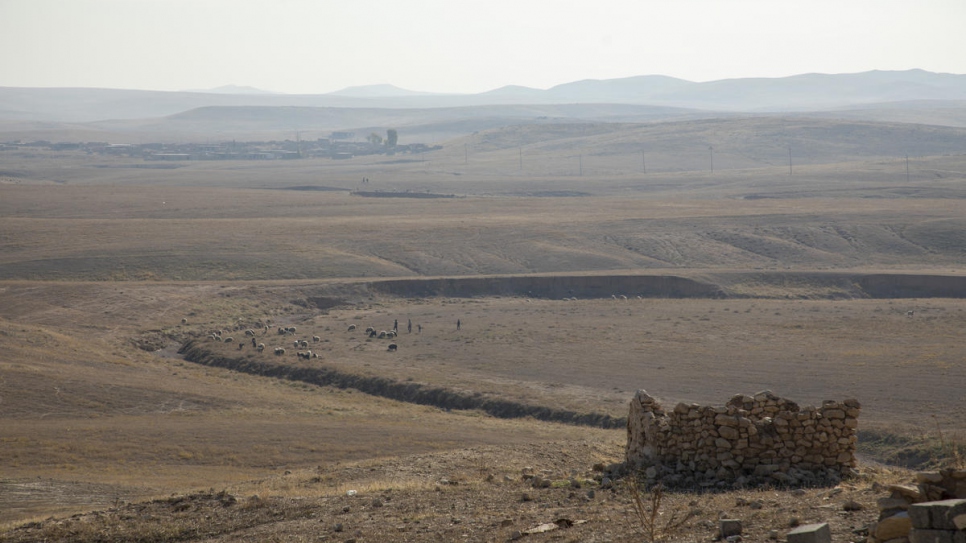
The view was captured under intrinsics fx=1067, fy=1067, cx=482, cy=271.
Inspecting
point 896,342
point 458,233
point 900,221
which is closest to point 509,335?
point 896,342

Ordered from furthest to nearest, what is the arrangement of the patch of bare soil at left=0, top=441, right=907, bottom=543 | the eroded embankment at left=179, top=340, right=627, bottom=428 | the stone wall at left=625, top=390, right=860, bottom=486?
the eroded embankment at left=179, top=340, right=627, bottom=428
the stone wall at left=625, top=390, right=860, bottom=486
the patch of bare soil at left=0, top=441, right=907, bottom=543

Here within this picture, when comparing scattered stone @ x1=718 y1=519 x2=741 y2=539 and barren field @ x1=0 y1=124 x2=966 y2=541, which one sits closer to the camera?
scattered stone @ x1=718 y1=519 x2=741 y2=539

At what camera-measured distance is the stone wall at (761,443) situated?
15219mm

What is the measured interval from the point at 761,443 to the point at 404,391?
75.6ft

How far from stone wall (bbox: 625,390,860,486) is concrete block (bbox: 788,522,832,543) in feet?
17.6

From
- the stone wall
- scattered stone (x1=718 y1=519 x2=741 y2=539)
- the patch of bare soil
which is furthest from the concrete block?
the stone wall

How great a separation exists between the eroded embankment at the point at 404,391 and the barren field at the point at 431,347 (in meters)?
0.21

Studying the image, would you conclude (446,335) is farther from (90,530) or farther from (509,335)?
(90,530)

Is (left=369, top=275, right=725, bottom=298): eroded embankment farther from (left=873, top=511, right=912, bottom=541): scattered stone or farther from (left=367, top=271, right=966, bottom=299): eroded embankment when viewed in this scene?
(left=873, top=511, right=912, bottom=541): scattered stone

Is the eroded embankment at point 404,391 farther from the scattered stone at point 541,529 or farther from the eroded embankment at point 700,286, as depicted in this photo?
the scattered stone at point 541,529

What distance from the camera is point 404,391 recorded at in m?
37.3

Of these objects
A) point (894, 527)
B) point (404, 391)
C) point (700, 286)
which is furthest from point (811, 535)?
point (700, 286)

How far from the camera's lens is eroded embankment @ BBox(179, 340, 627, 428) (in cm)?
3272

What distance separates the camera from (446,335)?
157ft
